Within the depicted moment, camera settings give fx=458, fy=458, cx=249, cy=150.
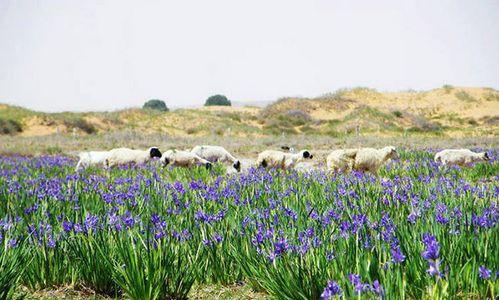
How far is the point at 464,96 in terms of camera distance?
212 ft

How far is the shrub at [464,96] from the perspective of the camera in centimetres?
6343

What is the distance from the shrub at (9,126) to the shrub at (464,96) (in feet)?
185

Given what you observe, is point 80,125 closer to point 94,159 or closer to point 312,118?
A: point 312,118

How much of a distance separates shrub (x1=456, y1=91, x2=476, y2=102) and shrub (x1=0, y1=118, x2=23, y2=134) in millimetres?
56357

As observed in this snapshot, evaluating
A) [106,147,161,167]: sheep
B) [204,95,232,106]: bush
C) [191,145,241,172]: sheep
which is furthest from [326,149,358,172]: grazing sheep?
[204,95,232,106]: bush

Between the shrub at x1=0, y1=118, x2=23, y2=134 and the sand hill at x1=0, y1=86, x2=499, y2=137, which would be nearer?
the shrub at x1=0, y1=118, x2=23, y2=134

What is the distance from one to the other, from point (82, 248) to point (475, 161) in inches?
495

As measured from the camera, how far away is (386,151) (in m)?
12.4

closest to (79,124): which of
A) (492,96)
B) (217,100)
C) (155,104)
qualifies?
(155,104)

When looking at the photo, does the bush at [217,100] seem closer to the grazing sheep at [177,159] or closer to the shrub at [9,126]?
the shrub at [9,126]

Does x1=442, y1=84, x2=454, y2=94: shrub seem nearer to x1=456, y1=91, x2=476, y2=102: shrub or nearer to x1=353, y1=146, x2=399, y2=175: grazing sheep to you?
x1=456, y1=91, x2=476, y2=102: shrub

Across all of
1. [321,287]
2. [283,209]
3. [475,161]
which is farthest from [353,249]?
[475,161]

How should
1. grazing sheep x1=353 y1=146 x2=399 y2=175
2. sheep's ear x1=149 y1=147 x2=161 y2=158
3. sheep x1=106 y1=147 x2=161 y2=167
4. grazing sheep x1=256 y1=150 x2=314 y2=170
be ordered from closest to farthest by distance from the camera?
grazing sheep x1=353 y1=146 x2=399 y2=175 < grazing sheep x1=256 y1=150 x2=314 y2=170 < sheep x1=106 y1=147 x2=161 y2=167 < sheep's ear x1=149 y1=147 x2=161 y2=158

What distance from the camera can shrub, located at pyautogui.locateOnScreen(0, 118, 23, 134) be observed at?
4556 centimetres
